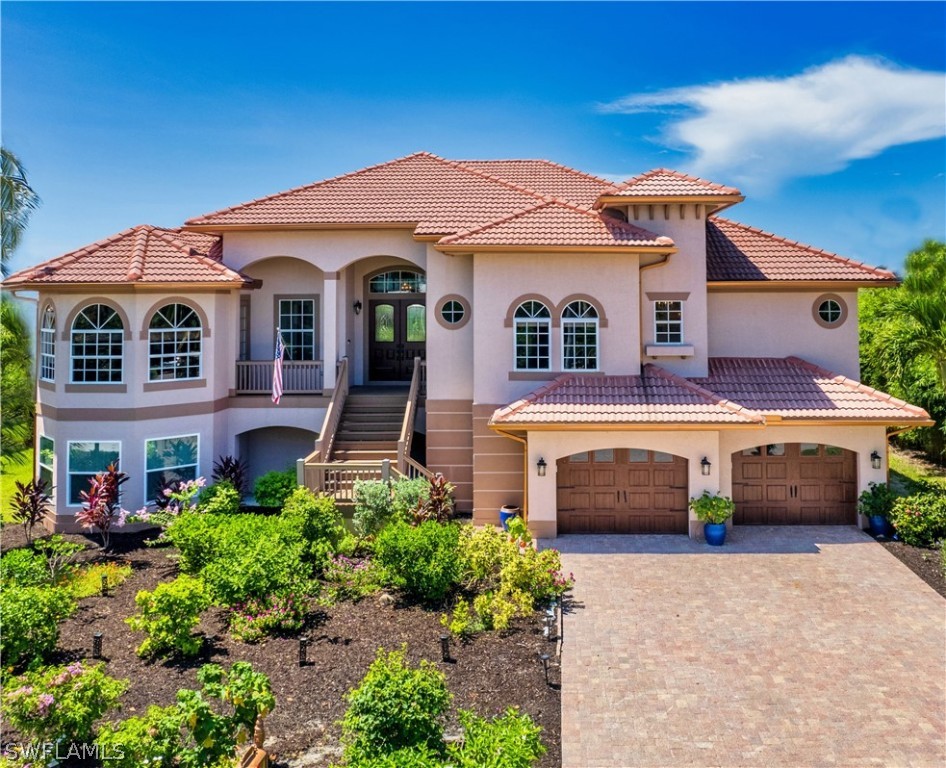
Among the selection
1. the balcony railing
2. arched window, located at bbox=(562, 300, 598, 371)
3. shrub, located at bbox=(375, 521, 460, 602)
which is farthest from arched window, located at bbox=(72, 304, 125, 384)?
arched window, located at bbox=(562, 300, 598, 371)

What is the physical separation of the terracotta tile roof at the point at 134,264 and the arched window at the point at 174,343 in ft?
3.22

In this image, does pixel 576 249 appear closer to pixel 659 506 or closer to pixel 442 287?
pixel 442 287

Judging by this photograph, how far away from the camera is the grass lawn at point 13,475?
65.4 feet

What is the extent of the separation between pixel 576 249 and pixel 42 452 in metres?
15.4

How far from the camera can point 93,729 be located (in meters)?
7.89

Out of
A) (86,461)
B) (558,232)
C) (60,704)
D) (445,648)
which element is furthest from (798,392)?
(86,461)

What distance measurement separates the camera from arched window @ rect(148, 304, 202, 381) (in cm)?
1727

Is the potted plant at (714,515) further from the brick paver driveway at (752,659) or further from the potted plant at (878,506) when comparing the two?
the potted plant at (878,506)

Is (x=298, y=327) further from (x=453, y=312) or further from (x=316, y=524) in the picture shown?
(x=316, y=524)

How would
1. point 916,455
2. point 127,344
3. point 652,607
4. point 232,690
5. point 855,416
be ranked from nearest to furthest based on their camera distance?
point 232,690 → point 652,607 → point 855,416 → point 127,344 → point 916,455

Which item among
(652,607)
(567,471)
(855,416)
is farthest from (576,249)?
(652,607)

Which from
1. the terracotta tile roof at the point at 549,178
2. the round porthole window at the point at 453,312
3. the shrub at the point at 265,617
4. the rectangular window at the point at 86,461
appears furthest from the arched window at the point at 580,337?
the rectangular window at the point at 86,461

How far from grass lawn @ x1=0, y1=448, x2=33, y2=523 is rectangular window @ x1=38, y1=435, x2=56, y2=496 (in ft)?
6.06

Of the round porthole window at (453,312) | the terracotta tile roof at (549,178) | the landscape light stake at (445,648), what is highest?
the terracotta tile roof at (549,178)
